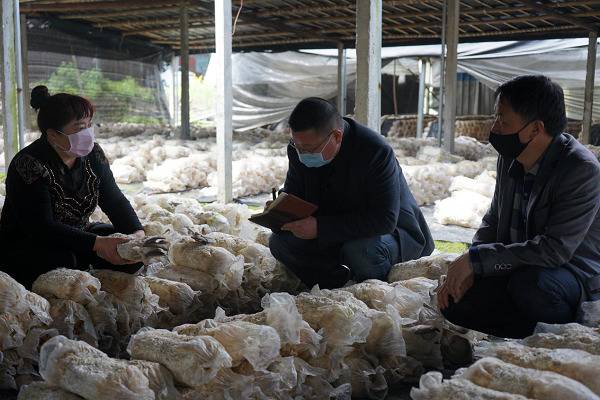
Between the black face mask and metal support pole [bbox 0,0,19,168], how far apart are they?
5126 mm

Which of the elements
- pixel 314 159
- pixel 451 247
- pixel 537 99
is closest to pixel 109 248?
pixel 314 159

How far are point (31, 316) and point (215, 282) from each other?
3.07 feet

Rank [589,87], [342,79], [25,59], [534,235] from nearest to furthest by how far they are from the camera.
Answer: [534,235] → [589,87] → [25,59] → [342,79]

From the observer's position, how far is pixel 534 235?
2.54 metres

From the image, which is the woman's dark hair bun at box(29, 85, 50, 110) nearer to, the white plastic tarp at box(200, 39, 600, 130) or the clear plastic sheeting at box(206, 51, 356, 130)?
the white plastic tarp at box(200, 39, 600, 130)

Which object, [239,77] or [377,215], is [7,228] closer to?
[377,215]

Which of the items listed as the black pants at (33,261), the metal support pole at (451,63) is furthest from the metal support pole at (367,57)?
the metal support pole at (451,63)

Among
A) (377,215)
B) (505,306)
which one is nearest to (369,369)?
(505,306)

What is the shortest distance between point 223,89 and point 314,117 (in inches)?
131

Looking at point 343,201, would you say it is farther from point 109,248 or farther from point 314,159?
point 109,248

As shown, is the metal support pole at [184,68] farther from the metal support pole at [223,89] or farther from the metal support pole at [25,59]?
the metal support pole at [223,89]

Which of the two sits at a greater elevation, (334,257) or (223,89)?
(223,89)

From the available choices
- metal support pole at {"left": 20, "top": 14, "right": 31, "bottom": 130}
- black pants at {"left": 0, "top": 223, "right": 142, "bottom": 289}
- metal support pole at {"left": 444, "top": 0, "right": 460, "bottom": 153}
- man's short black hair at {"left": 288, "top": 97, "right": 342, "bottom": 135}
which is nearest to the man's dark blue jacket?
man's short black hair at {"left": 288, "top": 97, "right": 342, "bottom": 135}

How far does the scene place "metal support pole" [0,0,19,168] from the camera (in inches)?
243
